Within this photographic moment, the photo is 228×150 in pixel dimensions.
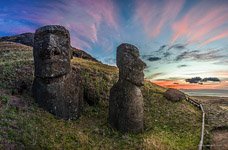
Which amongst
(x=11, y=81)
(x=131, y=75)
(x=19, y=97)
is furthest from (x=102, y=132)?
(x=11, y=81)

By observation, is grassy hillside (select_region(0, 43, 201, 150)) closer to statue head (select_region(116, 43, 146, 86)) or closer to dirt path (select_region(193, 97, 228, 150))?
dirt path (select_region(193, 97, 228, 150))

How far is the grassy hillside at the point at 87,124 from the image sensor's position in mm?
23219

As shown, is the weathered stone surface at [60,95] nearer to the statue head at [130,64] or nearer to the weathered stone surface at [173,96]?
the statue head at [130,64]

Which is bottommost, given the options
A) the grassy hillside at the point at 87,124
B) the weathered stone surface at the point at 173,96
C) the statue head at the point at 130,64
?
the grassy hillside at the point at 87,124

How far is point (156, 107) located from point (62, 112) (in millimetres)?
11820

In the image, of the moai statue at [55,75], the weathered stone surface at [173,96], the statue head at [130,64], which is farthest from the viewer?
the weathered stone surface at [173,96]

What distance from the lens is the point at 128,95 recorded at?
28969 millimetres

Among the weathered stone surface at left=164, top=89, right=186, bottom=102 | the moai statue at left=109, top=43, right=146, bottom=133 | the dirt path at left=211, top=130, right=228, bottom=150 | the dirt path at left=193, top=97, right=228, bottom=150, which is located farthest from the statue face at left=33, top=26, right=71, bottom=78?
the weathered stone surface at left=164, top=89, right=186, bottom=102

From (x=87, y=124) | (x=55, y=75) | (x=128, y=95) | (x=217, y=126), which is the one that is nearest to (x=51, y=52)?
(x=55, y=75)

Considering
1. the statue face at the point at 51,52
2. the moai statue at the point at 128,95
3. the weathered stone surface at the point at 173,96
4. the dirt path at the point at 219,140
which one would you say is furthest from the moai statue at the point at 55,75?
the weathered stone surface at the point at 173,96

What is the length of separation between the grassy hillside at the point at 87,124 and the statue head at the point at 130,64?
14.1ft

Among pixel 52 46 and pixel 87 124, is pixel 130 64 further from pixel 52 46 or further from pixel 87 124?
pixel 52 46

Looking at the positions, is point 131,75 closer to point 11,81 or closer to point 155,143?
point 155,143

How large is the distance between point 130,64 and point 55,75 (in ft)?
20.0
